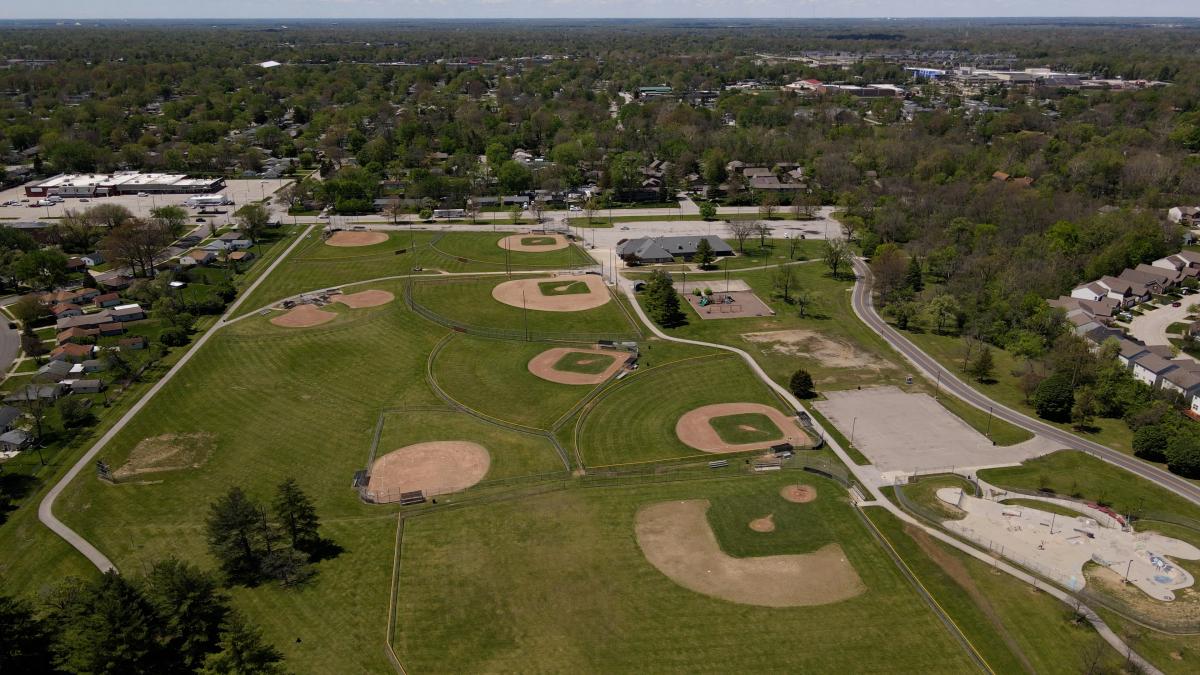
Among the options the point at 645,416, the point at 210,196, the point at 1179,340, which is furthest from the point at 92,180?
the point at 1179,340

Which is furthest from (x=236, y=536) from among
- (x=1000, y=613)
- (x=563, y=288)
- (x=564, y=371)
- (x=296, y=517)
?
(x=563, y=288)

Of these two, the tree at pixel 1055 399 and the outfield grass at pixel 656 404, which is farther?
the tree at pixel 1055 399

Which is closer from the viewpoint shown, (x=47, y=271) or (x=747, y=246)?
(x=47, y=271)

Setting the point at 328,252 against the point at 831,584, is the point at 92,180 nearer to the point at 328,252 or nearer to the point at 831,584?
the point at 328,252

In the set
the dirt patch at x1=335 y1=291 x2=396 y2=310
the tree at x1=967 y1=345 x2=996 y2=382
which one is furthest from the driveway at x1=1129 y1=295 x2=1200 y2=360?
the dirt patch at x1=335 y1=291 x2=396 y2=310

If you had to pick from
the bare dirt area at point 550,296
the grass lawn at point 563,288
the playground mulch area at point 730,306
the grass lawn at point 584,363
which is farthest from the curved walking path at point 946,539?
the grass lawn at point 563,288

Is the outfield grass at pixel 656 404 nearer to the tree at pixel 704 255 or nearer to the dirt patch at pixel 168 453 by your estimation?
the dirt patch at pixel 168 453

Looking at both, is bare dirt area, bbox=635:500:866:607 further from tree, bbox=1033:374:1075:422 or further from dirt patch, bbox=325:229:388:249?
dirt patch, bbox=325:229:388:249
